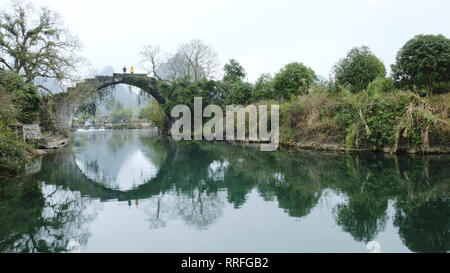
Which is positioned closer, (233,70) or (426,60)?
(426,60)

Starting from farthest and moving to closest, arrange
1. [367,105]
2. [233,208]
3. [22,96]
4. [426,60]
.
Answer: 1. [22,96]
2. [426,60]
3. [367,105]
4. [233,208]

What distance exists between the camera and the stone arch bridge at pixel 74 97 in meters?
16.1

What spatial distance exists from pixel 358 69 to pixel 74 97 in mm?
16152

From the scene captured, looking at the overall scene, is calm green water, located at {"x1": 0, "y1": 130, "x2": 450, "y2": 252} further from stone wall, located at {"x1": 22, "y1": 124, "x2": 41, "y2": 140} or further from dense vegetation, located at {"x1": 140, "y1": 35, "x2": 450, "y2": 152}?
stone wall, located at {"x1": 22, "y1": 124, "x2": 41, "y2": 140}

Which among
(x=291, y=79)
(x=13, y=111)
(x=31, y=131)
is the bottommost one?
(x=31, y=131)

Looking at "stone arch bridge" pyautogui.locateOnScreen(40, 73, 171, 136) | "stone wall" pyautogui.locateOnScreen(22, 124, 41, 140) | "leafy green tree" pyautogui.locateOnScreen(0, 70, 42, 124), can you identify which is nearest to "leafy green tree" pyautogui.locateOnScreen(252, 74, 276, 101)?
"stone arch bridge" pyautogui.locateOnScreen(40, 73, 171, 136)

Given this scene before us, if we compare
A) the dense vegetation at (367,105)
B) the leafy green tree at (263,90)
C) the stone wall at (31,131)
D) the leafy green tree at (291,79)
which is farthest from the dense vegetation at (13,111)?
the leafy green tree at (291,79)

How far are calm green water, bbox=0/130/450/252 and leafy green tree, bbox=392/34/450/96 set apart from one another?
16.4ft

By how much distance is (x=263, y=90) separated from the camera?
1886cm

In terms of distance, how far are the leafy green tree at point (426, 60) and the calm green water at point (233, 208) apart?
500cm

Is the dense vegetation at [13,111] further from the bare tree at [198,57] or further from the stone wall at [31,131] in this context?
the bare tree at [198,57]

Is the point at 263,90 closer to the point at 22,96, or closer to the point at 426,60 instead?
the point at 426,60

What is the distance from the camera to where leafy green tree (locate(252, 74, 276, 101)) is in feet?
61.7

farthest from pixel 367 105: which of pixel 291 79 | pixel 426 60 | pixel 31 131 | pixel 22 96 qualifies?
pixel 31 131
